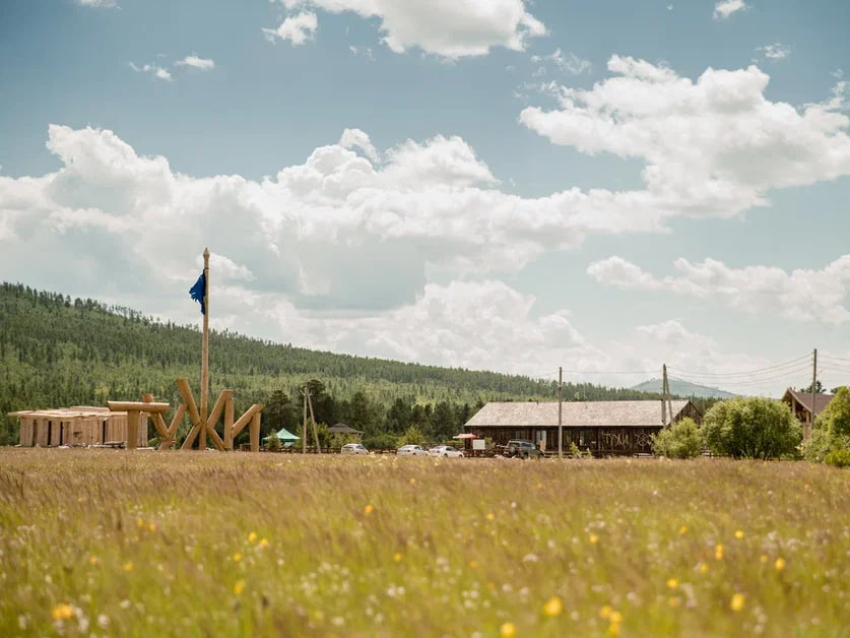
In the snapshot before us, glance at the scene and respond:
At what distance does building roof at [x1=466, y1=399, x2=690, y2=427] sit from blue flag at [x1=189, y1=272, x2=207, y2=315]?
208 ft

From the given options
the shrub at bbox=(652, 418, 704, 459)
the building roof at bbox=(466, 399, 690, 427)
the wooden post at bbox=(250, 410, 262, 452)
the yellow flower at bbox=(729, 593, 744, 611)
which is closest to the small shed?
the wooden post at bbox=(250, 410, 262, 452)

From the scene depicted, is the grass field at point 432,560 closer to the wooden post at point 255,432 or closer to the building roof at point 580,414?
the wooden post at point 255,432

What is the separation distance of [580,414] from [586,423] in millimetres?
2434

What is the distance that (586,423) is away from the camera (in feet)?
298

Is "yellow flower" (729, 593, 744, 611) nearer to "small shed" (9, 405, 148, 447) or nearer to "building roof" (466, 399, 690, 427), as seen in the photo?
"small shed" (9, 405, 148, 447)

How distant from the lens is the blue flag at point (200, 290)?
31.8 meters

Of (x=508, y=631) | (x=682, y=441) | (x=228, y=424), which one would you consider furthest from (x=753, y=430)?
(x=508, y=631)

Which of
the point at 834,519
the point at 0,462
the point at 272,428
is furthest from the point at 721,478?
the point at 272,428

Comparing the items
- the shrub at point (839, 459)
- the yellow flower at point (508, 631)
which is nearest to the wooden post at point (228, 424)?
the shrub at point (839, 459)

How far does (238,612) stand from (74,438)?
49268 mm

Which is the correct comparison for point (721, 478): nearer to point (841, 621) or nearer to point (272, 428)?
point (841, 621)

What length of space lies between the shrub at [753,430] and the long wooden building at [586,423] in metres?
34.6

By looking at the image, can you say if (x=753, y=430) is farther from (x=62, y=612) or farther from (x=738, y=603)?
(x=62, y=612)

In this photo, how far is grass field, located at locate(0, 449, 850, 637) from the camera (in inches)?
193
